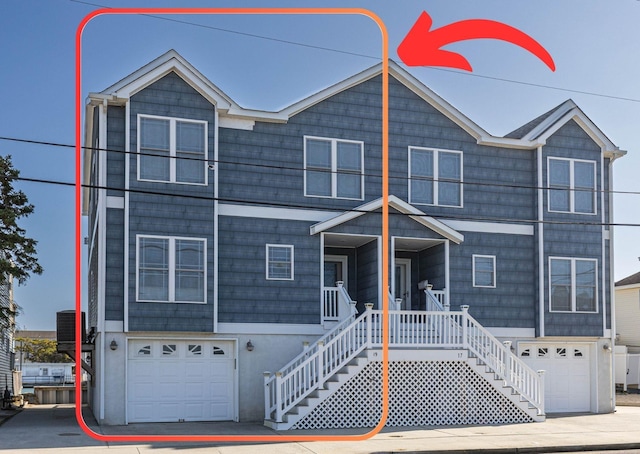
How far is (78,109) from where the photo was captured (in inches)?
365

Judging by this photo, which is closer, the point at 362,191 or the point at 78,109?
the point at 78,109

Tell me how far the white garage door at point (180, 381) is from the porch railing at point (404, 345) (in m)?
1.32

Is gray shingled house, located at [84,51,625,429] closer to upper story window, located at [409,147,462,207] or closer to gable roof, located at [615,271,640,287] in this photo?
upper story window, located at [409,147,462,207]

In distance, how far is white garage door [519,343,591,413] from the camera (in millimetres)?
23562

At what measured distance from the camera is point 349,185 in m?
21.9

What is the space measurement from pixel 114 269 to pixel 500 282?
10.5 m

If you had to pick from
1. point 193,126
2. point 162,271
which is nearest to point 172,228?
point 162,271

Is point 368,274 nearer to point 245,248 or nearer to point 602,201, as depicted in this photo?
point 245,248

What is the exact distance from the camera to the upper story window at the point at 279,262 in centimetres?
2108

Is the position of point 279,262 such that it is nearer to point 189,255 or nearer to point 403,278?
point 189,255

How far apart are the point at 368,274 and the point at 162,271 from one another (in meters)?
5.68

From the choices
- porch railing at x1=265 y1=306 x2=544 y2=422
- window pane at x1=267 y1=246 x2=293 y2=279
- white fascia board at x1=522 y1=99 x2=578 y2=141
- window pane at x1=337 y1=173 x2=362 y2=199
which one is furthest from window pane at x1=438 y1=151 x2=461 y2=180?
window pane at x1=267 y1=246 x2=293 y2=279

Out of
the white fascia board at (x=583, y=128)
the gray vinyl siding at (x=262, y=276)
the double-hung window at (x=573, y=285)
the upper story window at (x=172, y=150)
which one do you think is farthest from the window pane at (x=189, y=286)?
the white fascia board at (x=583, y=128)

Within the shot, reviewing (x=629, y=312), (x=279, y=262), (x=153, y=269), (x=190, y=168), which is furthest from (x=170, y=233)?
(x=629, y=312)
